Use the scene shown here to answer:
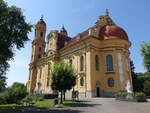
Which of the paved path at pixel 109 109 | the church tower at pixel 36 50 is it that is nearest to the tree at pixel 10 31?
the paved path at pixel 109 109

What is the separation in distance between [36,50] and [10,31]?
138 feet

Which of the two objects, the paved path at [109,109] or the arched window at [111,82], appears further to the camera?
the arched window at [111,82]

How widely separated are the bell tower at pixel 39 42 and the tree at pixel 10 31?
3905 centimetres

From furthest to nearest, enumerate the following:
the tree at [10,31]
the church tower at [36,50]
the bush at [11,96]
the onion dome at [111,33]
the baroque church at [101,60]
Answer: the church tower at [36,50], the onion dome at [111,33], the bush at [11,96], the baroque church at [101,60], the tree at [10,31]

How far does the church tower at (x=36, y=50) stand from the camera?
5828 cm

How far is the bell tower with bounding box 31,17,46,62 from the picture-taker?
6054cm

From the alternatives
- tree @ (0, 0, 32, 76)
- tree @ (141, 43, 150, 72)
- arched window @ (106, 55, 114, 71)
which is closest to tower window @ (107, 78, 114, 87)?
arched window @ (106, 55, 114, 71)

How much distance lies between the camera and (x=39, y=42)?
202 ft

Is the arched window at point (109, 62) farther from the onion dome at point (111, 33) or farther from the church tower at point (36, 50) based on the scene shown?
the church tower at point (36, 50)

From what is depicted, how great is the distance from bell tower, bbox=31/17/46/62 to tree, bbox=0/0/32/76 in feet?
128

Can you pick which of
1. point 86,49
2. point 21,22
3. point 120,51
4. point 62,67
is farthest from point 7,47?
point 120,51

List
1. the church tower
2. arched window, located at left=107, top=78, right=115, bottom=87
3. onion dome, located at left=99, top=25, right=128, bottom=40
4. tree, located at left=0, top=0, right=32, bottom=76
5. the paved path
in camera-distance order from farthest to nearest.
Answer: the church tower → onion dome, located at left=99, top=25, right=128, bottom=40 → arched window, located at left=107, top=78, right=115, bottom=87 → tree, located at left=0, top=0, right=32, bottom=76 → the paved path

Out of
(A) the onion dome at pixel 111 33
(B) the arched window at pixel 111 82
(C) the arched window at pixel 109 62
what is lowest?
(B) the arched window at pixel 111 82

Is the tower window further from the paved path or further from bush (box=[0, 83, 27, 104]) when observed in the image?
bush (box=[0, 83, 27, 104])
